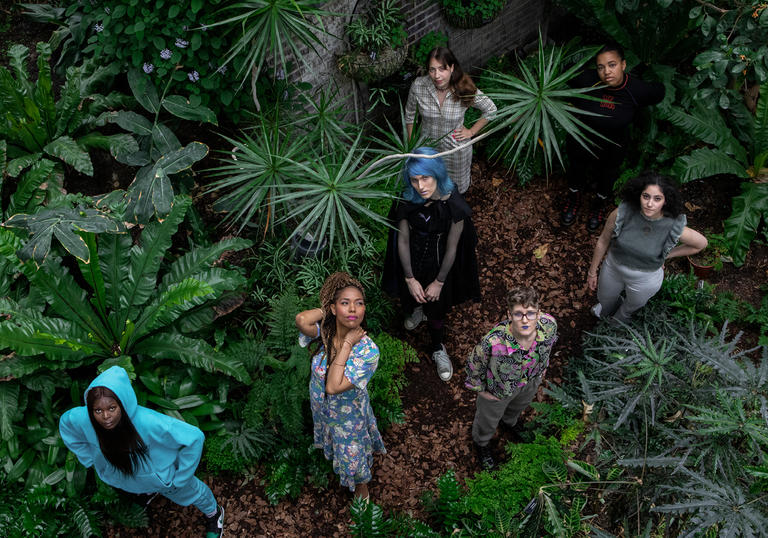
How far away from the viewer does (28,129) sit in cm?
489

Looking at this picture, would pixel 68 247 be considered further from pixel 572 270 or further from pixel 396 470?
pixel 572 270

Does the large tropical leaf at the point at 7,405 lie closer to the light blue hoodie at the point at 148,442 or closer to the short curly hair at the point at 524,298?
the light blue hoodie at the point at 148,442

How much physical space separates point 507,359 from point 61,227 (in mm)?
3168

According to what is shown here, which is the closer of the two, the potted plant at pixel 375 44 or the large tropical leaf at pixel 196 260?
the large tropical leaf at pixel 196 260

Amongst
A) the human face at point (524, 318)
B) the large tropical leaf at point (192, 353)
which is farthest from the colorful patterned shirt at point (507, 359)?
the large tropical leaf at point (192, 353)

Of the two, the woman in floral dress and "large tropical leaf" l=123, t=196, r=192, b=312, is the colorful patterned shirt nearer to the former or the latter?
the woman in floral dress

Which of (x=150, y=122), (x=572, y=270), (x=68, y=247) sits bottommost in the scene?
(x=572, y=270)

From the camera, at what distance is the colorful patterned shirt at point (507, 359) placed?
376 cm

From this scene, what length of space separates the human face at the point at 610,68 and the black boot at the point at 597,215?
1.32 meters

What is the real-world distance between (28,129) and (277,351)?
8.51 ft

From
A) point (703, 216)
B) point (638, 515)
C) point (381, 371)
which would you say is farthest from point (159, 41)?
point (703, 216)

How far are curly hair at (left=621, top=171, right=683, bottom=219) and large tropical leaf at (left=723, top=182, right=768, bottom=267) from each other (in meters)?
1.89

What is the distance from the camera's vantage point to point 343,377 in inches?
141

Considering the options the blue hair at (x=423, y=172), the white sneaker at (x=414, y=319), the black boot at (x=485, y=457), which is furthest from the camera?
the white sneaker at (x=414, y=319)
